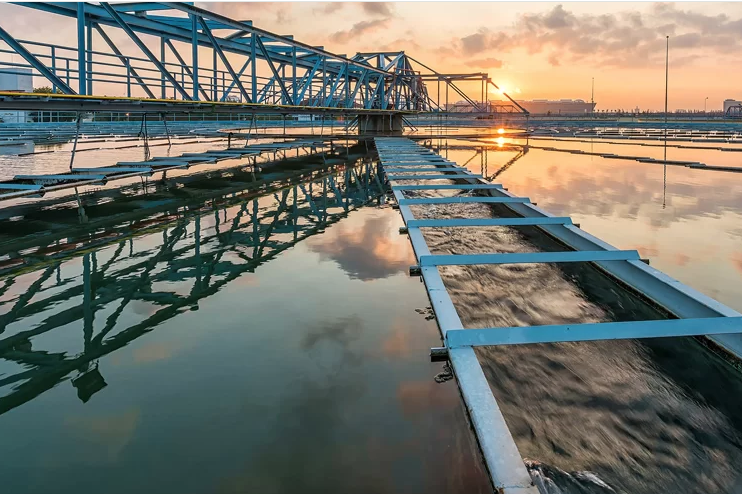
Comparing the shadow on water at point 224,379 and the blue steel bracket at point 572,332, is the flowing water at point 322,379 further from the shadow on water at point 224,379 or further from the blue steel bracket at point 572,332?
the blue steel bracket at point 572,332

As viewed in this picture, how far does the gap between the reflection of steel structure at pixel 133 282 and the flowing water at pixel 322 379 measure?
0.02m

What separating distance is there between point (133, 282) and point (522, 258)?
3123 millimetres

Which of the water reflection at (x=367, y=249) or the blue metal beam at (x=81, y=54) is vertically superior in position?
the blue metal beam at (x=81, y=54)

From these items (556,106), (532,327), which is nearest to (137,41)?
(532,327)

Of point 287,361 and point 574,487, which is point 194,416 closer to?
point 287,361

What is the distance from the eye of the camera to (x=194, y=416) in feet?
7.78

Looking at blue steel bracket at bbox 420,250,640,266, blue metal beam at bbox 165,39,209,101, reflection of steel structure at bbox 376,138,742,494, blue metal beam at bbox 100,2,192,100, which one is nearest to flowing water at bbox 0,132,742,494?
reflection of steel structure at bbox 376,138,742,494

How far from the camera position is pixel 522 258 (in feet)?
13.7

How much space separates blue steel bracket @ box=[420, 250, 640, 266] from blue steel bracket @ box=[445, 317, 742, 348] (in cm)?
136

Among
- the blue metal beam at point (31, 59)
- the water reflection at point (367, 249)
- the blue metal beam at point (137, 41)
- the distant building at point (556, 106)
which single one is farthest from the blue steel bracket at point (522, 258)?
the distant building at point (556, 106)

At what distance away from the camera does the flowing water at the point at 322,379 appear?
81.0 inches

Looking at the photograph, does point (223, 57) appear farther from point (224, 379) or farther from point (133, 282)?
point (224, 379)

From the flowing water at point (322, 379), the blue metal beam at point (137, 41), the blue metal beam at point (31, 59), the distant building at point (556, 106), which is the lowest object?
the flowing water at point (322, 379)

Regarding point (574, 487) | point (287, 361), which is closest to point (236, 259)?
point (287, 361)
